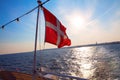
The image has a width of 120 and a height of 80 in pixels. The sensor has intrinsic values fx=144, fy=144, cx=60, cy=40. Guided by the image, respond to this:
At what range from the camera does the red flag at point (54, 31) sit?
5789 mm

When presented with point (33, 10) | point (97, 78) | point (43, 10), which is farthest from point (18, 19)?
point (97, 78)

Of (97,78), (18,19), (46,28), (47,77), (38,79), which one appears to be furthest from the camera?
(97,78)

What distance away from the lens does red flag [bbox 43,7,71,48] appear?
5.79 meters

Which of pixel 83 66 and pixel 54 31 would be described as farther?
pixel 83 66

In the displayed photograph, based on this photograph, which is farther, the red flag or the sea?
the sea

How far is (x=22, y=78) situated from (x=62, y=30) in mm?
5121

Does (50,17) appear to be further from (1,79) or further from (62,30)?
(1,79)

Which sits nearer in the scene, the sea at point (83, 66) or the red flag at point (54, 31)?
the red flag at point (54, 31)

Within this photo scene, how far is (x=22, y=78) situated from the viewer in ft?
31.8

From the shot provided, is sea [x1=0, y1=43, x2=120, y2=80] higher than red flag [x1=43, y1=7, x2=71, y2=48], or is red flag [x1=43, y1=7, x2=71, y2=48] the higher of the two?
red flag [x1=43, y1=7, x2=71, y2=48]

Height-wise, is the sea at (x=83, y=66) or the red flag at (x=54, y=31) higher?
the red flag at (x=54, y=31)

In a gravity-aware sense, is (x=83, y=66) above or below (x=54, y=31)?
below

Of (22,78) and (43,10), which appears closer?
(43,10)

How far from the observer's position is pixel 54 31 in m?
6.11
